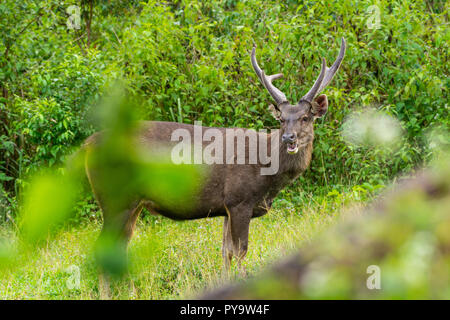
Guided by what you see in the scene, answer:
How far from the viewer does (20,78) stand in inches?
401

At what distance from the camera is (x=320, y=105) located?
6.98 m

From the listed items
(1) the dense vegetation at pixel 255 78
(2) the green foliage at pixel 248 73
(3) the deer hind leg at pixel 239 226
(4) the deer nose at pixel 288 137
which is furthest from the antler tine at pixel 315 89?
(2) the green foliage at pixel 248 73

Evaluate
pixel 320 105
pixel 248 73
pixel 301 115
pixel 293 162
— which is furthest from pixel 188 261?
pixel 248 73

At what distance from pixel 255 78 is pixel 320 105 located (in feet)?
9.22

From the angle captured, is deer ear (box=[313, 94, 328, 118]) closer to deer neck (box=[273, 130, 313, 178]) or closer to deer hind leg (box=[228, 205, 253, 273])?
deer neck (box=[273, 130, 313, 178])

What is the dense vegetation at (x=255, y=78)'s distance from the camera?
28.3 feet

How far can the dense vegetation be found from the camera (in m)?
8.64

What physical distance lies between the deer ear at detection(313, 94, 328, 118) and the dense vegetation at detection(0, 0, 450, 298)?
4.76 feet

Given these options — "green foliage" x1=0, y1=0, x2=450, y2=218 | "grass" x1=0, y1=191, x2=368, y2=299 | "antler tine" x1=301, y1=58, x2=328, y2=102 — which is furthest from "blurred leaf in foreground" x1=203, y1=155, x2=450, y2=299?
"green foliage" x1=0, y1=0, x2=450, y2=218

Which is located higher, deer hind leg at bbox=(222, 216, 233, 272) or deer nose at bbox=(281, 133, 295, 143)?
deer nose at bbox=(281, 133, 295, 143)

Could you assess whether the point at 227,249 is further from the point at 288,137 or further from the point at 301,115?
the point at 301,115

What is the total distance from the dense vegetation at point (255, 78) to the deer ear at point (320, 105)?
145cm

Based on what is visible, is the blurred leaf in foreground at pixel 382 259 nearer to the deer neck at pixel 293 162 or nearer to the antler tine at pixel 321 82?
the deer neck at pixel 293 162
